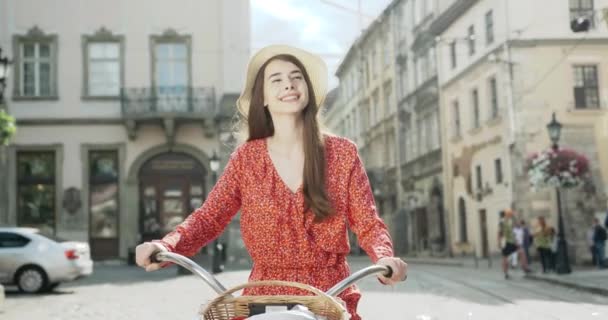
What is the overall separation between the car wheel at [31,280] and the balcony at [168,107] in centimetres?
1153

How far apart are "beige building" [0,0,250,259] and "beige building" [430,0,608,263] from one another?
8.66 m

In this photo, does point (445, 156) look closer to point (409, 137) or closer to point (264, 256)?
point (409, 137)

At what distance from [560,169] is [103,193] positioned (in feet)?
47.9

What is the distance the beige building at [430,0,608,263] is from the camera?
92.4 ft

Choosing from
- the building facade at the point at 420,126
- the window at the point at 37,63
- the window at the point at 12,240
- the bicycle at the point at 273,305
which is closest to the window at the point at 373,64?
the building facade at the point at 420,126

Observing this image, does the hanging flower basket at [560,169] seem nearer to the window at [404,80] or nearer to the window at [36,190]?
the window at [36,190]

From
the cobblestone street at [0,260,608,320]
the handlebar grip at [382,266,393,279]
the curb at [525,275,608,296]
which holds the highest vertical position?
the handlebar grip at [382,266,393,279]

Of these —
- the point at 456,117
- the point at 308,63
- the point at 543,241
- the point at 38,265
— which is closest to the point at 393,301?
the point at 38,265

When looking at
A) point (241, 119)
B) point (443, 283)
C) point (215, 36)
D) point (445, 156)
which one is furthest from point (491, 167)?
point (241, 119)

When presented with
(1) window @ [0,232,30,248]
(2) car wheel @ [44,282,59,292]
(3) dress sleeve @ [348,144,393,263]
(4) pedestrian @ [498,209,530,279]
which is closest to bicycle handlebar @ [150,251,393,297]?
(3) dress sleeve @ [348,144,393,263]

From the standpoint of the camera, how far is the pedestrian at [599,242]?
910 inches

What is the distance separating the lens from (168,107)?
28.4 metres

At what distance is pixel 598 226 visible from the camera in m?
23.4

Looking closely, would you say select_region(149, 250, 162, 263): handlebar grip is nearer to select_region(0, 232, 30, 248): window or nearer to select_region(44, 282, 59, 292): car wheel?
select_region(44, 282, 59, 292): car wheel
